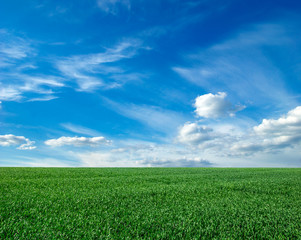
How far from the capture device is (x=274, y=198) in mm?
5336

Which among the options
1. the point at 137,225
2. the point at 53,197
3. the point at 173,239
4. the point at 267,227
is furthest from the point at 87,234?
the point at 267,227

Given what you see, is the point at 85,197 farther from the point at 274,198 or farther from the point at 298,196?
the point at 298,196

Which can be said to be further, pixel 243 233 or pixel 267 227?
pixel 267 227

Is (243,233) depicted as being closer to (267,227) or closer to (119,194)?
(267,227)

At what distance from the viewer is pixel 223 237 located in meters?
2.88

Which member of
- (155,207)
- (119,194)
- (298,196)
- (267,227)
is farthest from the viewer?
(298,196)

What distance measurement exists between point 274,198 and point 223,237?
3.36 metres

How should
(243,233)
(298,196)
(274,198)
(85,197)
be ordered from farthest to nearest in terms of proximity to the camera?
(298,196), (274,198), (85,197), (243,233)

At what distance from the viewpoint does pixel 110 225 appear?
3.16m

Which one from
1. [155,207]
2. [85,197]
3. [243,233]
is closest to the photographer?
[243,233]

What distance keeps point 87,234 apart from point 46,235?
1.83ft

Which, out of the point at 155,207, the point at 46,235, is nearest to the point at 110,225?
the point at 46,235

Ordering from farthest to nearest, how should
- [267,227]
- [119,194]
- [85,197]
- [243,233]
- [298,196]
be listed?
[298,196] → [119,194] → [85,197] → [267,227] → [243,233]

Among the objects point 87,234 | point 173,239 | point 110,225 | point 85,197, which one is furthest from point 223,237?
point 85,197
